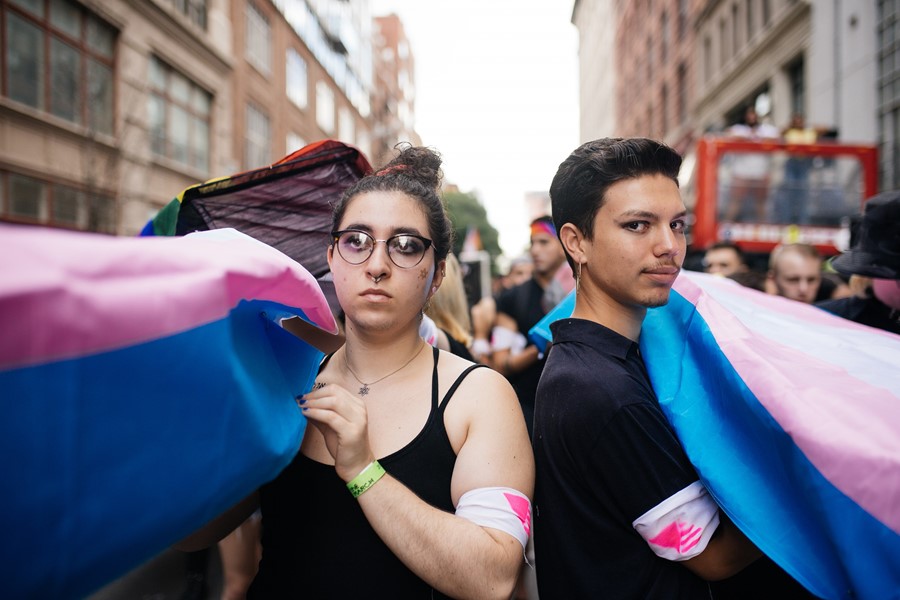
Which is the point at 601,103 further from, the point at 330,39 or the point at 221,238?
the point at 221,238

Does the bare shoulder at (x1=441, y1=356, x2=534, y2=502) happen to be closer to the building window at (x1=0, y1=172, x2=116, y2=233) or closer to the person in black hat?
the person in black hat

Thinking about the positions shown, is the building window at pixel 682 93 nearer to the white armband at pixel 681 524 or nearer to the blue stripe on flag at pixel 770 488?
the blue stripe on flag at pixel 770 488

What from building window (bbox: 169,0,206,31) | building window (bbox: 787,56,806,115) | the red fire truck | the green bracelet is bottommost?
the green bracelet

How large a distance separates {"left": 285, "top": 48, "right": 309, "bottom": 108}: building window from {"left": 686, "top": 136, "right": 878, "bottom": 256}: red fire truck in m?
21.4

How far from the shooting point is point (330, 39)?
106 ft

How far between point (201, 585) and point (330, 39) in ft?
108

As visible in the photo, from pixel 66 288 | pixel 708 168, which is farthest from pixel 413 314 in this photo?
pixel 708 168

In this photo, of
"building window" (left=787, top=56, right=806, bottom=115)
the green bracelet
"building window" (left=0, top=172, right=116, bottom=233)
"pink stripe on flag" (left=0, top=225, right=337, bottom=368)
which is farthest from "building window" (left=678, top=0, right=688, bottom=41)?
"pink stripe on flag" (left=0, top=225, right=337, bottom=368)

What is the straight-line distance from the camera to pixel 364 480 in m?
1.37

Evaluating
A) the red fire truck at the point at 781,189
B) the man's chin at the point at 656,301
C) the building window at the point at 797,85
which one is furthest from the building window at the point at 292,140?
the man's chin at the point at 656,301

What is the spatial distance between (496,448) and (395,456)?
0.84 ft

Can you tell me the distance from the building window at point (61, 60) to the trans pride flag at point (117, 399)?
13.6m

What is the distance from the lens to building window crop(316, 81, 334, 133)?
102 ft

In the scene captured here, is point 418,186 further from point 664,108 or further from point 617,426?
point 664,108
